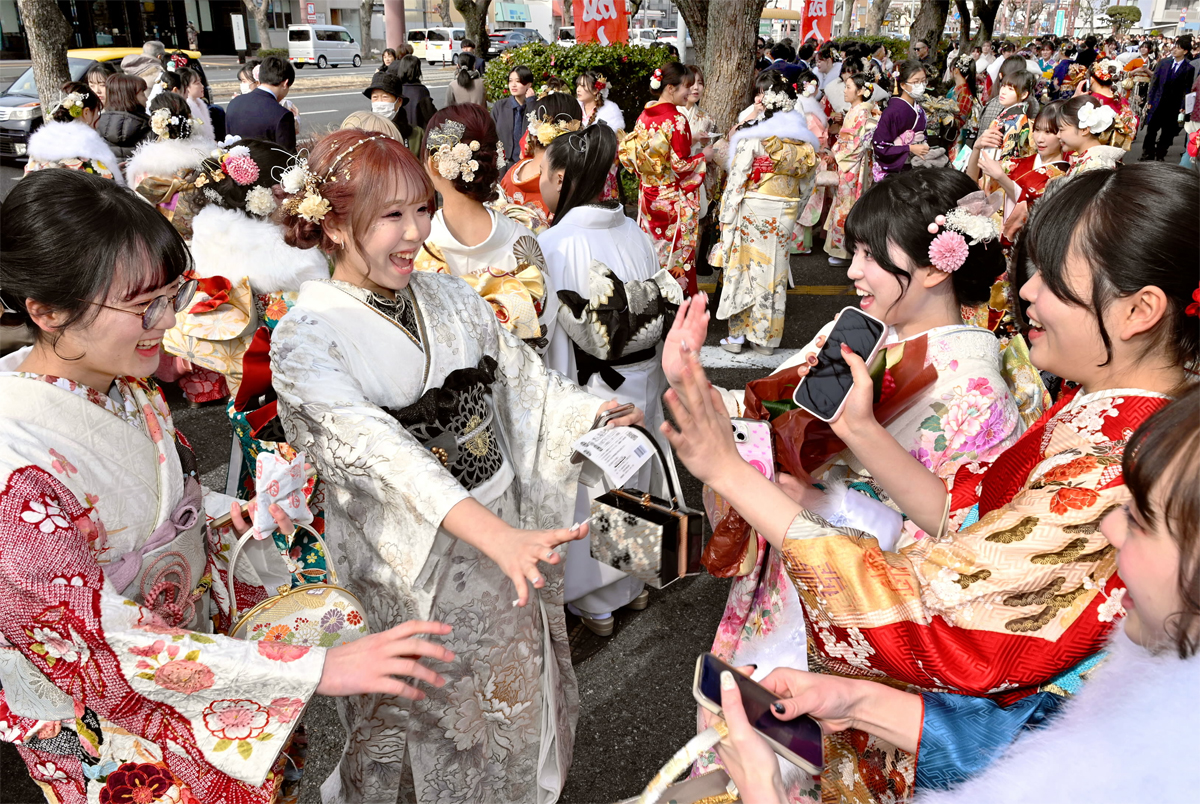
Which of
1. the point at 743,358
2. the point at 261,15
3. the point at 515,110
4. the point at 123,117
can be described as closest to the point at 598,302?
the point at 743,358

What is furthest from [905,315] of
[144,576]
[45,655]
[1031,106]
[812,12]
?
[812,12]

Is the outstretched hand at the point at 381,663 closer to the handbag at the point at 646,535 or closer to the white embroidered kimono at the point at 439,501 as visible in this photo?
the white embroidered kimono at the point at 439,501

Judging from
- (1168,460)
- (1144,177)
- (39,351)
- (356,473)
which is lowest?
(356,473)

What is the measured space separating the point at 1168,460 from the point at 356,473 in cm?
142

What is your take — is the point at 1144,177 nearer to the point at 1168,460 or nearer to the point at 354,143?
the point at 1168,460

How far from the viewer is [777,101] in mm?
6172

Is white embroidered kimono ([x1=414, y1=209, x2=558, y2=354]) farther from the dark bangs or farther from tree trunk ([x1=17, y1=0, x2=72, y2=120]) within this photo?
tree trunk ([x1=17, y1=0, x2=72, y2=120])

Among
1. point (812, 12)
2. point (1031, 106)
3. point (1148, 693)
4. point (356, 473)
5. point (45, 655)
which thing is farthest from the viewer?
point (812, 12)

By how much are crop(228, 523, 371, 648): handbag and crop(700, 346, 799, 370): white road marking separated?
15.2 feet

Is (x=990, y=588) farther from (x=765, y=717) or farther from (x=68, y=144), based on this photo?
(x=68, y=144)

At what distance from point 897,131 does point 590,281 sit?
6.07m

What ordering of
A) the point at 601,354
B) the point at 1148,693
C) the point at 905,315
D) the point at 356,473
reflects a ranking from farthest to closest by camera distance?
1. the point at 601,354
2. the point at 905,315
3. the point at 356,473
4. the point at 1148,693

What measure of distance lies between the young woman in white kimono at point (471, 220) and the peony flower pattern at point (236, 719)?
5.91 ft

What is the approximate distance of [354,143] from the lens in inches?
76.4
